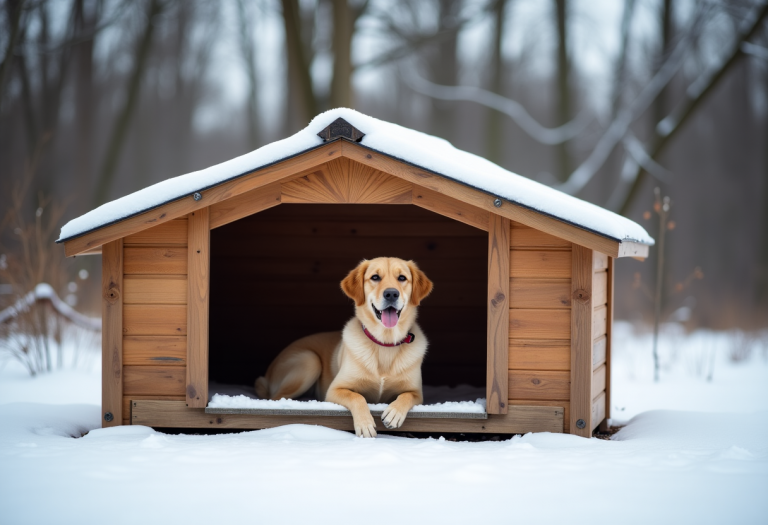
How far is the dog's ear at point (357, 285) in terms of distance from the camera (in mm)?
4207

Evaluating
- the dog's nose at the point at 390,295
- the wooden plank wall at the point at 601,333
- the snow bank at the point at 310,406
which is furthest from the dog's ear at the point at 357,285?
the wooden plank wall at the point at 601,333

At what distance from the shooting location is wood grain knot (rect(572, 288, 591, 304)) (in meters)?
3.79

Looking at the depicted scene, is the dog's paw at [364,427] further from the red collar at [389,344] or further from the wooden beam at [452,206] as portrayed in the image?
the wooden beam at [452,206]

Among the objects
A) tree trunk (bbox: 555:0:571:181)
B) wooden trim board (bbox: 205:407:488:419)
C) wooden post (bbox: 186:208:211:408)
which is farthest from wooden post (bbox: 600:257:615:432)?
tree trunk (bbox: 555:0:571:181)

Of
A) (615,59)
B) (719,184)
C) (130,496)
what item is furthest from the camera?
(719,184)

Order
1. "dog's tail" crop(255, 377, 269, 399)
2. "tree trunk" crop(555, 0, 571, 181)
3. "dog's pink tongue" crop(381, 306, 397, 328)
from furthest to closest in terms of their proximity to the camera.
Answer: "tree trunk" crop(555, 0, 571, 181), "dog's tail" crop(255, 377, 269, 399), "dog's pink tongue" crop(381, 306, 397, 328)

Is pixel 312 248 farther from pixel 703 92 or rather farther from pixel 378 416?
pixel 703 92

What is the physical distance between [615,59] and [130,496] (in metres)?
12.7

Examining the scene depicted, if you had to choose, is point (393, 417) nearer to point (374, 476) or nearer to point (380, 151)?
point (374, 476)

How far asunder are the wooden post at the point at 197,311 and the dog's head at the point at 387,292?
0.90m

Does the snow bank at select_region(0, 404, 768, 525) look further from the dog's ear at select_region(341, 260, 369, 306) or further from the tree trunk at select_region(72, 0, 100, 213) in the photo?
the tree trunk at select_region(72, 0, 100, 213)

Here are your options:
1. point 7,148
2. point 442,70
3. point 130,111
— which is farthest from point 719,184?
point 7,148

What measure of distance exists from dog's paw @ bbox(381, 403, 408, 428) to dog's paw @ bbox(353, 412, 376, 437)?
0.08 meters

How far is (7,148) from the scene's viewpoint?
1356cm
